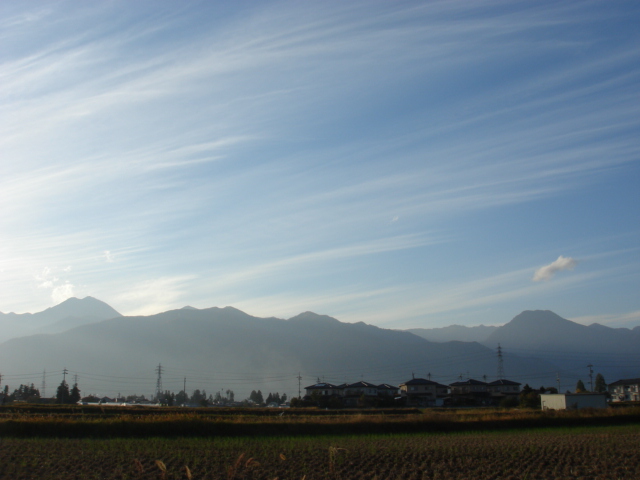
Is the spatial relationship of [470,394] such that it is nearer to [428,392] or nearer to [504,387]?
[428,392]

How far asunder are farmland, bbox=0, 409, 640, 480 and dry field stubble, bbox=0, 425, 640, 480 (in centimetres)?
4

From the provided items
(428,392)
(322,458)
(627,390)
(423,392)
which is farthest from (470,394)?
(322,458)

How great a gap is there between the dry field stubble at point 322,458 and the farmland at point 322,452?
1.4 inches

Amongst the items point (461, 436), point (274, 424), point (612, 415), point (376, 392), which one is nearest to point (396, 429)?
point (461, 436)

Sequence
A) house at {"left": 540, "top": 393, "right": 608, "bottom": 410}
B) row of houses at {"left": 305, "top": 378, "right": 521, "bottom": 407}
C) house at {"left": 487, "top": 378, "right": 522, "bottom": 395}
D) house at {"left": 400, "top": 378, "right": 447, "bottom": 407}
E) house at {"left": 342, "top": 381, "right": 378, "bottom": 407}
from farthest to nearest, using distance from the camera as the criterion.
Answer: house at {"left": 487, "top": 378, "right": 522, "bottom": 395}
house at {"left": 400, "top": 378, "right": 447, "bottom": 407}
row of houses at {"left": 305, "top": 378, "right": 521, "bottom": 407}
house at {"left": 342, "top": 381, "right": 378, "bottom": 407}
house at {"left": 540, "top": 393, "right": 608, "bottom": 410}

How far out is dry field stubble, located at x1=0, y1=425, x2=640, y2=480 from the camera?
54.0ft

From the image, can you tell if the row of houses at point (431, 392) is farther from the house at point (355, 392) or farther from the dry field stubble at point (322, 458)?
the dry field stubble at point (322, 458)

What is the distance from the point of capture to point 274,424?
2680 centimetres

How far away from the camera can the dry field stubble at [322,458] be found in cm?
1645

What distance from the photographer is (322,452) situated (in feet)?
65.5

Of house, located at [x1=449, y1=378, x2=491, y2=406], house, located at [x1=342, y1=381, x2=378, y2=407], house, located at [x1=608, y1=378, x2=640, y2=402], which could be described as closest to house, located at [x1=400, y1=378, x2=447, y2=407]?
house, located at [x1=449, y1=378, x2=491, y2=406]

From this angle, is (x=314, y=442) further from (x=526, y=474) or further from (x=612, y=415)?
(x=612, y=415)

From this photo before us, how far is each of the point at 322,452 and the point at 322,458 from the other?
1.10 meters

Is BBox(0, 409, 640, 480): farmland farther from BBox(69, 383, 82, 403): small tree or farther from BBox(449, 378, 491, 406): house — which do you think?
BBox(69, 383, 82, 403): small tree
